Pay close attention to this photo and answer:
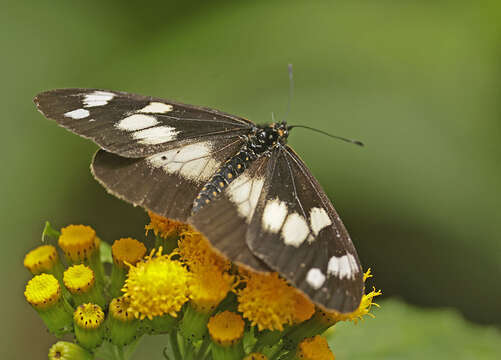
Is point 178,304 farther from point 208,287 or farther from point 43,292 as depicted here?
point 43,292

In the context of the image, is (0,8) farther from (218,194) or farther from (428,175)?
(428,175)

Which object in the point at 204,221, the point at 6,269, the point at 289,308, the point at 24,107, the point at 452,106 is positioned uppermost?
the point at 452,106

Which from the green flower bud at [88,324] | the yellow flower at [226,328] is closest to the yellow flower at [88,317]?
the green flower bud at [88,324]

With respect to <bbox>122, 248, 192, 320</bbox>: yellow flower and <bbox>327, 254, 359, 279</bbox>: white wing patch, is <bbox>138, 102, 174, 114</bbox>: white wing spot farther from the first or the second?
<bbox>327, 254, 359, 279</bbox>: white wing patch

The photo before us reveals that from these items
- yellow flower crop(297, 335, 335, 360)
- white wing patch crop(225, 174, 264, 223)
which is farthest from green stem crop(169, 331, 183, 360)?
white wing patch crop(225, 174, 264, 223)

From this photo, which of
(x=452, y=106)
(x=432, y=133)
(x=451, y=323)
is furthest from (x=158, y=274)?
(x=452, y=106)

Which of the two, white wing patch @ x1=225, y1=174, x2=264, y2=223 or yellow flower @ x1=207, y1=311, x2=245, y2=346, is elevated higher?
white wing patch @ x1=225, y1=174, x2=264, y2=223

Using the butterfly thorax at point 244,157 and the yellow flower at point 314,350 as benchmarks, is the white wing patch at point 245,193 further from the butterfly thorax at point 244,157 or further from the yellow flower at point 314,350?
the yellow flower at point 314,350
